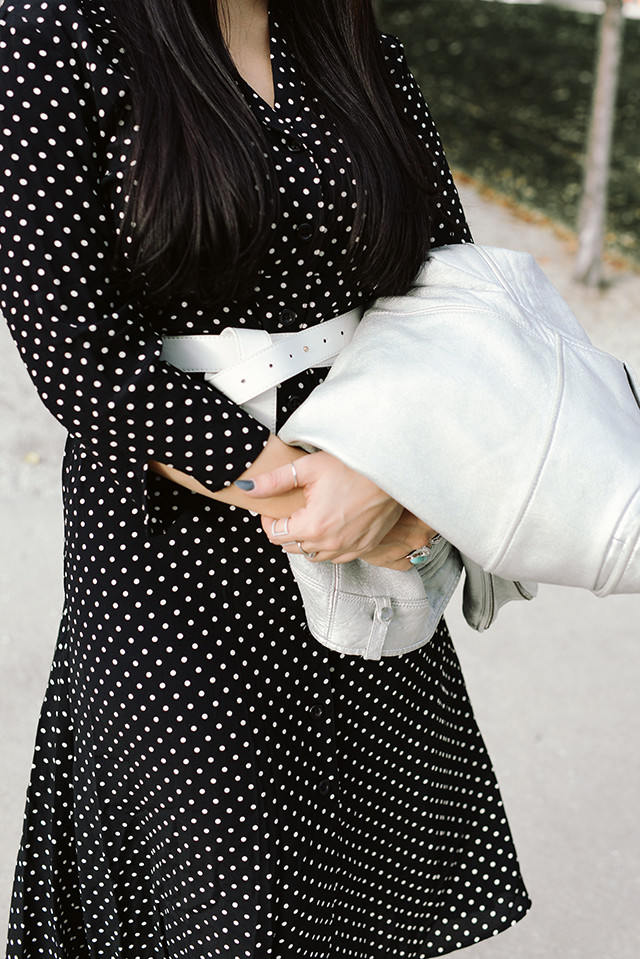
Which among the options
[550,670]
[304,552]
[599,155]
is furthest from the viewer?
[599,155]

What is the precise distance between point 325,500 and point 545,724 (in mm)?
2142

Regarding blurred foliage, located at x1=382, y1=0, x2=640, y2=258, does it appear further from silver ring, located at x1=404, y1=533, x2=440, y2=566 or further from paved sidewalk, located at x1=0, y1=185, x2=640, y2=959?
silver ring, located at x1=404, y1=533, x2=440, y2=566

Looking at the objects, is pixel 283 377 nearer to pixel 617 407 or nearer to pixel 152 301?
pixel 152 301

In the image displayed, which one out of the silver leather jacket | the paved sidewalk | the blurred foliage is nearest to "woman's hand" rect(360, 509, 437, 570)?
the silver leather jacket

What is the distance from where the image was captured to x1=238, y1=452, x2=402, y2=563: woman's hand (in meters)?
1.22

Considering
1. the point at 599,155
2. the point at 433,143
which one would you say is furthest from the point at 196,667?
the point at 599,155

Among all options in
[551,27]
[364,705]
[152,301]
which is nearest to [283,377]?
[152,301]

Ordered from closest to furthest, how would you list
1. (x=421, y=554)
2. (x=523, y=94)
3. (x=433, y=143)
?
(x=421, y=554) → (x=433, y=143) → (x=523, y=94)

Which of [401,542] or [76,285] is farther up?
[76,285]

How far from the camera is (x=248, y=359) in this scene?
51.6 inches

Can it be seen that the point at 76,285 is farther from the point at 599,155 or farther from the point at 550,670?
the point at 599,155

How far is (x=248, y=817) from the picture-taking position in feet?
4.71

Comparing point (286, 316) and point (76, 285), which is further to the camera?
point (286, 316)

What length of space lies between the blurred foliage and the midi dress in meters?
5.88
